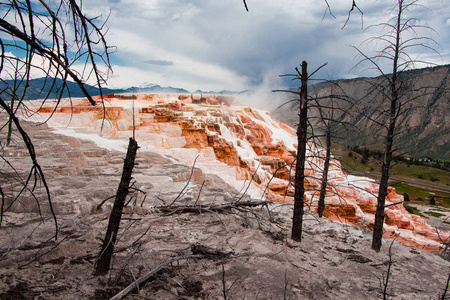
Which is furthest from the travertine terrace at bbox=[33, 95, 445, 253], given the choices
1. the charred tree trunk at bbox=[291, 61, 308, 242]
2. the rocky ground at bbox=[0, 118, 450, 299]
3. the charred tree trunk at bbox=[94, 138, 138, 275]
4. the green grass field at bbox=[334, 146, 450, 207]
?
the green grass field at bbox=[334, 146, 450, 207]

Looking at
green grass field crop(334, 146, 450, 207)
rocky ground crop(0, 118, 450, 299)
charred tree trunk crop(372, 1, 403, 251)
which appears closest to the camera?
rocky ground crop(0, 118, 450, 299)

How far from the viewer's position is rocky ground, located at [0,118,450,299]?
3.54m

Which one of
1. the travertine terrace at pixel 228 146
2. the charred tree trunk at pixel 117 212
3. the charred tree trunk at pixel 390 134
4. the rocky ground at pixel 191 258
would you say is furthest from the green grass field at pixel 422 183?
the charred tree trunk at pixel 117 212

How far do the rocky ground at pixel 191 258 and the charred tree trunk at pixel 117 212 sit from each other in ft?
0.51

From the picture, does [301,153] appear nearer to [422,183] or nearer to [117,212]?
[117,212]

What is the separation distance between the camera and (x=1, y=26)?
2.18m

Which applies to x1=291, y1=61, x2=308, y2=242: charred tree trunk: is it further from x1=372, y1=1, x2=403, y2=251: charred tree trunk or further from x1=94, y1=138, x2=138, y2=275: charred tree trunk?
x1=94, y1=138, x2=138, y2=275: charred tree trunk

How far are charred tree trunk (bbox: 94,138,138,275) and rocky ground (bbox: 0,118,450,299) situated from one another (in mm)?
156

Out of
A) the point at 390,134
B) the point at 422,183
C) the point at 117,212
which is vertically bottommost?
the point at 422,183

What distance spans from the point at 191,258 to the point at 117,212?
148cm

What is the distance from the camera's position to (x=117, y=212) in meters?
3.64

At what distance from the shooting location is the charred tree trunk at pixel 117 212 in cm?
355

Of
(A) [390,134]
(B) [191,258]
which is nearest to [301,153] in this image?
(A) [390,134]

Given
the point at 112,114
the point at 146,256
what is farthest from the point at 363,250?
the point at 112,114
